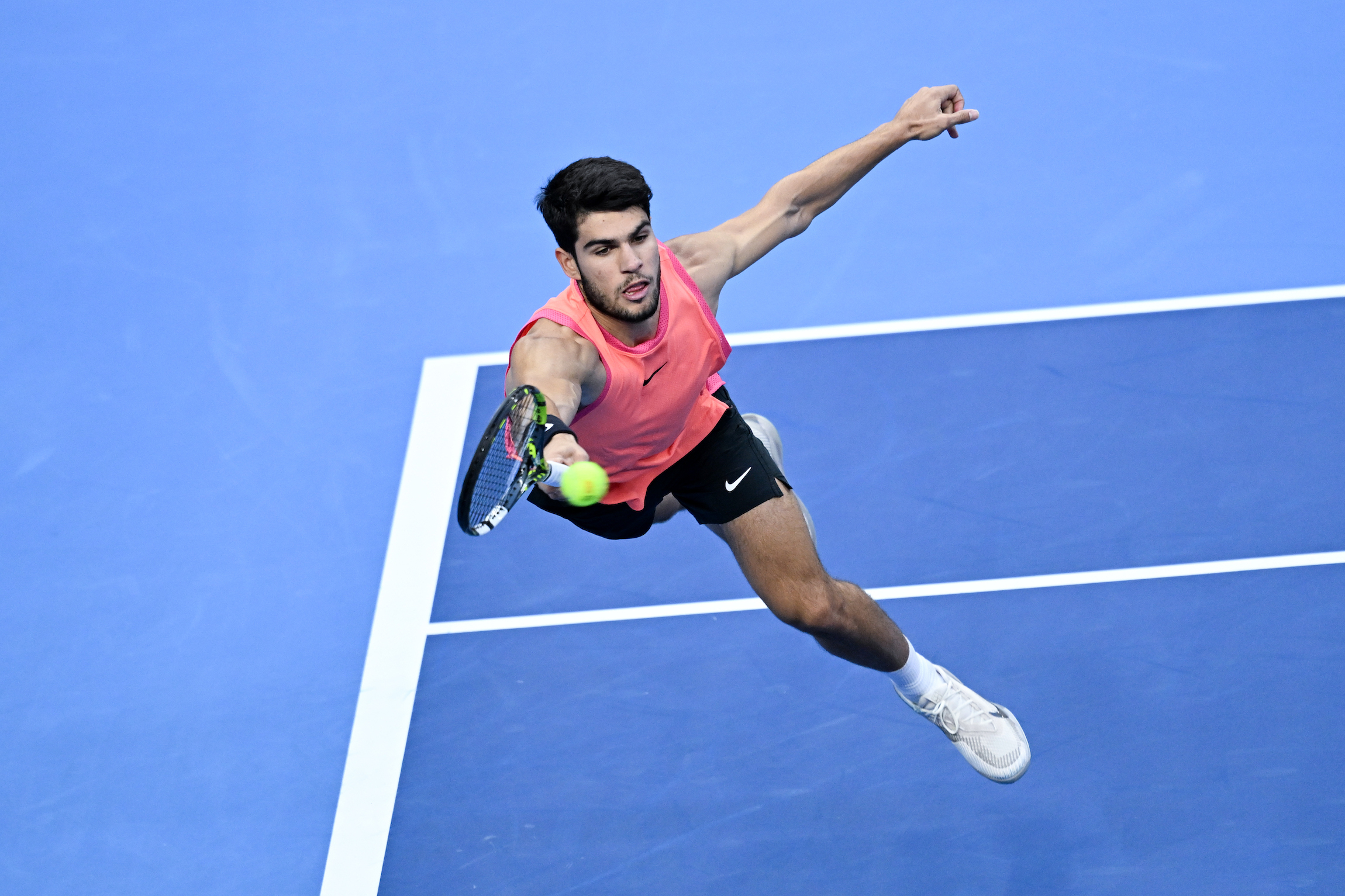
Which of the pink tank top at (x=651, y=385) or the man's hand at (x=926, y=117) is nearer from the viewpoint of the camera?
the pink tank top at (x=651, y=385)

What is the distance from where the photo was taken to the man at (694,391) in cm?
364

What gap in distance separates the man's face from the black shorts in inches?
22.9

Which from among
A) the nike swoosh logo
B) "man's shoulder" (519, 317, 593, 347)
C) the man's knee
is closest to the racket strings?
"man's shoulder" (519, 317, 593, 347)

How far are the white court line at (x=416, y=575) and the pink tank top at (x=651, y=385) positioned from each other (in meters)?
0.92

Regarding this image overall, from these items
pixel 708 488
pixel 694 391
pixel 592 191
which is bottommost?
pixel 708 488

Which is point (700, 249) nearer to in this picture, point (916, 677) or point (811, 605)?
point (811, 605)

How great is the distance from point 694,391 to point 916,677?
1052mm

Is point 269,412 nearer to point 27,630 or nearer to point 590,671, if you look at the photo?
point 27,630

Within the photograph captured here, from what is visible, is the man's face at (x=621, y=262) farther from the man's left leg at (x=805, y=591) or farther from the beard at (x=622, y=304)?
the man's left leg at (x=805, y=591)

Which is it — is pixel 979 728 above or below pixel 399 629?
above

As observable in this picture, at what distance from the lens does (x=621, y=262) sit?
3637 millimetres

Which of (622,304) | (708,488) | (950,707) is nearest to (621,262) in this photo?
(622,304)

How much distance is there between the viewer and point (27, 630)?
508 centimetres

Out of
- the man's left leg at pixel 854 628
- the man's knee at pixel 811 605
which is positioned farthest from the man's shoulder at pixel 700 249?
the man's knee at pixel 811 605
